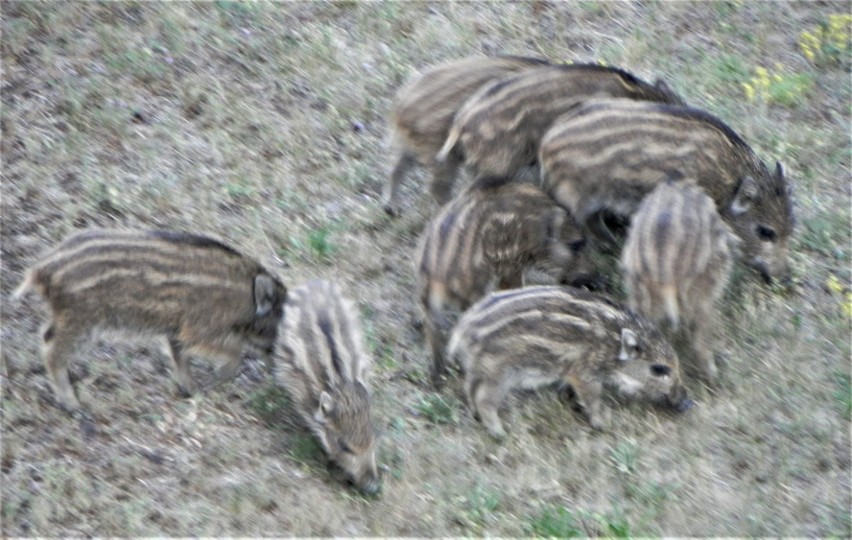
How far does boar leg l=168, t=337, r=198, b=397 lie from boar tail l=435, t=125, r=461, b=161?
183 cm

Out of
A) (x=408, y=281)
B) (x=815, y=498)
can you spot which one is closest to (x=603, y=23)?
(x=408, y=281)

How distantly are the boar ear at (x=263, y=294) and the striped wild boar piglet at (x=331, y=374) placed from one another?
0.35 feet

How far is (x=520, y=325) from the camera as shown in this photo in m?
5.76

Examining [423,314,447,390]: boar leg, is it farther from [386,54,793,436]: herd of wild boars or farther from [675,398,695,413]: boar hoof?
[675,398,695,413]: boar hoof

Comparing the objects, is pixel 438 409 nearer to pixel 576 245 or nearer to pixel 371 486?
pixel 371 486

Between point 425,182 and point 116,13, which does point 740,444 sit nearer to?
point 425,182

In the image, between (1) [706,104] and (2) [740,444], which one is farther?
(1) [706,104]

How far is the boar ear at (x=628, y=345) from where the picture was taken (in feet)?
19.4

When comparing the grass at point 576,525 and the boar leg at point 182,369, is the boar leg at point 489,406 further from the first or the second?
the boar leg at point 182,369

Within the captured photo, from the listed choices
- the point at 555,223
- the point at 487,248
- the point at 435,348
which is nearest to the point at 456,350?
the point at 435,348

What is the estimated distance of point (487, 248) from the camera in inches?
241

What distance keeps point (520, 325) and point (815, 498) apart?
5.16 ft

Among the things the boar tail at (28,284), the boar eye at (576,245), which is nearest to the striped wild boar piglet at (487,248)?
the boar eye at (576,245)

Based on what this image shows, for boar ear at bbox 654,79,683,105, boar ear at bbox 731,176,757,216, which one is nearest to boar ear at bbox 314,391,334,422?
boar ear at bbox 731,176,757,216
